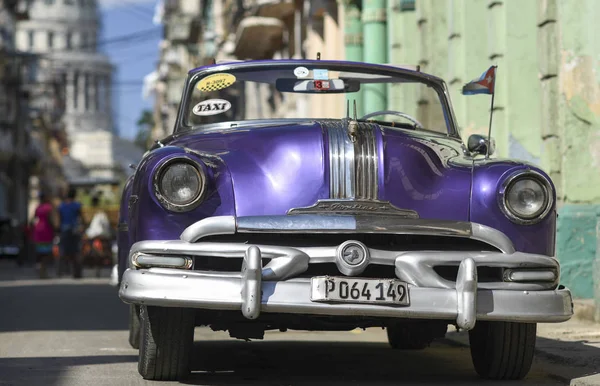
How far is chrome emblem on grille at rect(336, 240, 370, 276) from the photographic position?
5.98 meters

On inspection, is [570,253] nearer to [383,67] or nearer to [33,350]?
[383,67]

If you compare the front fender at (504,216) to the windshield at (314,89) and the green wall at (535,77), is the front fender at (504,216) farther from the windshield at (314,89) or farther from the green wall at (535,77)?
the green wall at (535,77)

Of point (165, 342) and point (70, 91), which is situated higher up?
point (70, 91)

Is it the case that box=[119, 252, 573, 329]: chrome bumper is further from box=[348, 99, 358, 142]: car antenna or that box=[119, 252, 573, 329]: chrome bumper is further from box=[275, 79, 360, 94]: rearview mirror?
box=[275, 79, 360, 94]: rearview mirror

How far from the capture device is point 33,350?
8.77 metres

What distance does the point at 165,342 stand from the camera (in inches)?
254

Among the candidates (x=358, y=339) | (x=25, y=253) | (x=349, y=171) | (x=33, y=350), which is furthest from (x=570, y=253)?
(x=25, y=253)

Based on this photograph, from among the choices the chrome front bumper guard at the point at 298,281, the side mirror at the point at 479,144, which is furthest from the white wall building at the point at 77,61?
the chrome front bumper guard at the point at 298,281

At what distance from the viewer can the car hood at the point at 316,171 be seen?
20.6ft

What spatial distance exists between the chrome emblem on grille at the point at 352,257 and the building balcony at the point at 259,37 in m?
24.1

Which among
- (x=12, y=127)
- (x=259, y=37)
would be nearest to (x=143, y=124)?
(x=12, y=127)

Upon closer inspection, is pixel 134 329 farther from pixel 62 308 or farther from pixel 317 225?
pixel 62 308

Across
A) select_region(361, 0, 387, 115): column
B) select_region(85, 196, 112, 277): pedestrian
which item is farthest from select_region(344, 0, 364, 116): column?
select_region(85, 196, 112, 277): pedestrian

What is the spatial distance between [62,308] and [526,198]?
8.33 m
